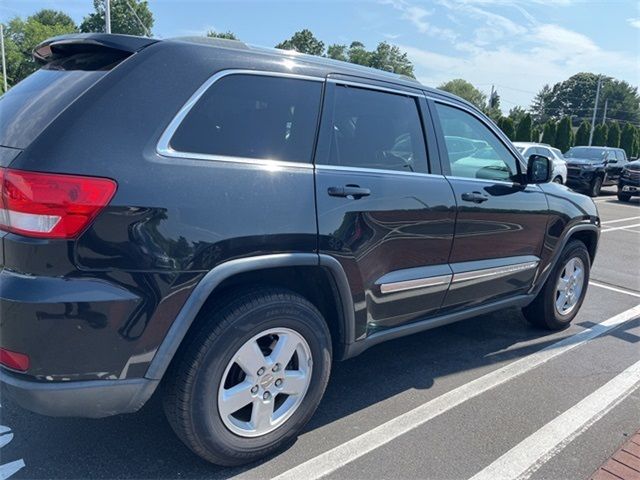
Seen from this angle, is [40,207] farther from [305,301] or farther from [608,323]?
[608,323]

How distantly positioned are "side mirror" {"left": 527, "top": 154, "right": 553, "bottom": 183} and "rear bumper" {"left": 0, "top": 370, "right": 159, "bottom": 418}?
3066 millimetres

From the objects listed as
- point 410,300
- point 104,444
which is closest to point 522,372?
point 410,300

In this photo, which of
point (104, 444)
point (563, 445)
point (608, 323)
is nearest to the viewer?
point (104, 444)

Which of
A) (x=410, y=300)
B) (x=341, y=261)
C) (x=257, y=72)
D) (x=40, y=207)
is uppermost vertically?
(x=257, y=72)

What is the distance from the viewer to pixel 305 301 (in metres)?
2.55


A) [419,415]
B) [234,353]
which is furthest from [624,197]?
[234,353]

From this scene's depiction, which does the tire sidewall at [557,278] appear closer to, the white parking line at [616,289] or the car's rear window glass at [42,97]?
the white parking line at [616,289]

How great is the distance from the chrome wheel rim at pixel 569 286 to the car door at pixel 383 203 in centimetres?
174

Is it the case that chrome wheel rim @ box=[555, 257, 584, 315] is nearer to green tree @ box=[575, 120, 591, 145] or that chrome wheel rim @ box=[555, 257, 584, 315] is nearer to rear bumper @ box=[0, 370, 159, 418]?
rear bumper @ box=[0, 370, 159, 418]

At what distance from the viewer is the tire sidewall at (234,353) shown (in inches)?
88.4

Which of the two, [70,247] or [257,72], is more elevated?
[257,72]

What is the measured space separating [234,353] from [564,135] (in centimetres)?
3004

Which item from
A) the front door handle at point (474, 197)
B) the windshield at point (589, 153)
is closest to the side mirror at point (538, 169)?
the front door handle at point (474, 197)

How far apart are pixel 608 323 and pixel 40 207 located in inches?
193
